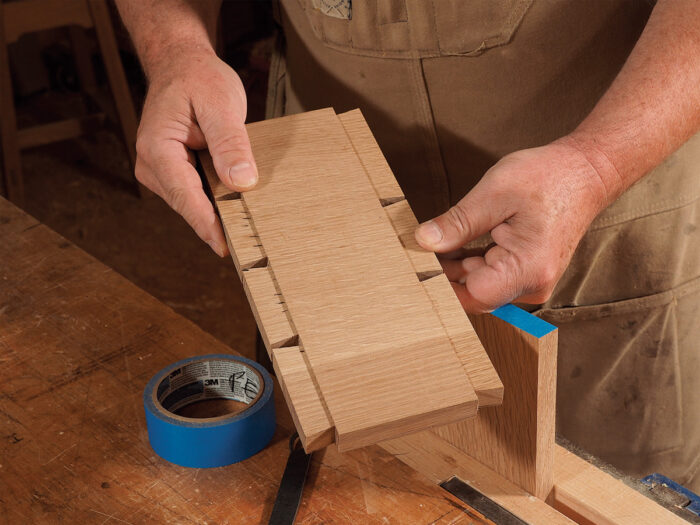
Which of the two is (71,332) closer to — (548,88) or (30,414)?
(30,414)

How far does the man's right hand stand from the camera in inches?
45.5

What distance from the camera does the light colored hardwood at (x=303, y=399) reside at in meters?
0.84

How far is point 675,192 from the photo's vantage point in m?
1.42

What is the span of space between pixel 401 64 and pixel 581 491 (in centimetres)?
74

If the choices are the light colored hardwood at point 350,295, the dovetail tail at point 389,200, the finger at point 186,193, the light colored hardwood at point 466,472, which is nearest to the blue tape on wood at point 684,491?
the light colored hardwood at point 466,472

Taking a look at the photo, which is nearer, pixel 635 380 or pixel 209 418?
pixel 209 418

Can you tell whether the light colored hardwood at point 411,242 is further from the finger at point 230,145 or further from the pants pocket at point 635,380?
the pants pocket at point 635,380

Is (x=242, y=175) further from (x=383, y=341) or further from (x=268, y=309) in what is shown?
(x=383, y=341)

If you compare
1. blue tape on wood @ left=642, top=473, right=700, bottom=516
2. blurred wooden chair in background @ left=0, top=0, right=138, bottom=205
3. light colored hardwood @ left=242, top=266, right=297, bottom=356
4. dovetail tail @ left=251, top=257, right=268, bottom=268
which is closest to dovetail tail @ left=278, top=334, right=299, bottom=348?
light colored hardwood @ left=242, top=266, right=297, bottom=356

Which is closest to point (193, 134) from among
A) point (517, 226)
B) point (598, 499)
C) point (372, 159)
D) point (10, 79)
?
point (372, 159)

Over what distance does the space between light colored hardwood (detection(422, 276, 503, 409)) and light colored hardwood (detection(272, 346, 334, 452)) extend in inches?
6.5

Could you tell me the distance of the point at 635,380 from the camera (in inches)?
60.5

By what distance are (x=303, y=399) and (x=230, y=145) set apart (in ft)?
1.46

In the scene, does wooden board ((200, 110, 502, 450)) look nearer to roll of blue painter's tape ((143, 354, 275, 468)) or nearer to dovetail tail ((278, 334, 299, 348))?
dovetail tail ((278, 334, 299, 348))
